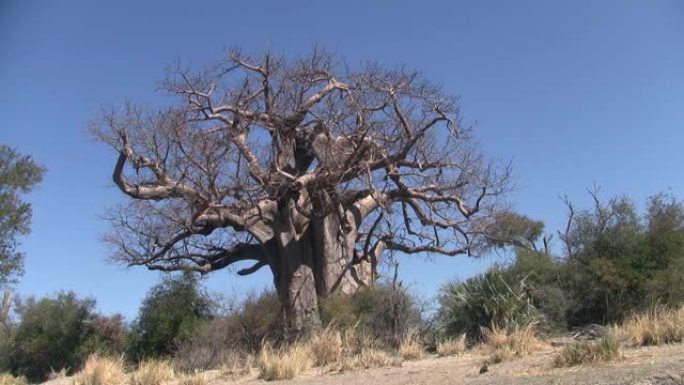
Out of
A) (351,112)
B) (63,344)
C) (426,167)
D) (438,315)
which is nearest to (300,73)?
(351,112)

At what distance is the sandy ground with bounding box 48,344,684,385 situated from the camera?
10.3 metres

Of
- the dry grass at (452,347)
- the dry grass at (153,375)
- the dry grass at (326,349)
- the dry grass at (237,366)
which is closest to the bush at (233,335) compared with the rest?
the dry grass at (237,366)

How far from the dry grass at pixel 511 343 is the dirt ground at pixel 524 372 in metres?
0.27

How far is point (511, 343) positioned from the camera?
50.6 feet

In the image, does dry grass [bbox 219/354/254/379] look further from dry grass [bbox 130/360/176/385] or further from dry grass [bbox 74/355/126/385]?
dry grass [bbox 74/355/126/385]

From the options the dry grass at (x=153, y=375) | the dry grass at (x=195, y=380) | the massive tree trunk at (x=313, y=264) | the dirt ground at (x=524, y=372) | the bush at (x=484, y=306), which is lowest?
the dirt ground at (x=524, y=372)

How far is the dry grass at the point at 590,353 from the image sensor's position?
1218cm

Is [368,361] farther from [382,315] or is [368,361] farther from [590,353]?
[590,353]

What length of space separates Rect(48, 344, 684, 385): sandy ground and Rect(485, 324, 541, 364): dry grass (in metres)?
0.26

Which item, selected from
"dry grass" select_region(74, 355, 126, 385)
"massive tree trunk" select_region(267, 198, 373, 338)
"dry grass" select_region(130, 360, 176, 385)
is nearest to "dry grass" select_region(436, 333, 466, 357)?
"dry grass" select_region(130, 360, 176, 385)

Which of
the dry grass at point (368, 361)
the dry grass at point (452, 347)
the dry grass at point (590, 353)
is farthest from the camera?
the dry grass at point (452, 347)

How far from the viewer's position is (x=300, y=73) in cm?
2398

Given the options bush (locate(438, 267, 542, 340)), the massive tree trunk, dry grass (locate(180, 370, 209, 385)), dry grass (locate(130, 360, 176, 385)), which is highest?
the massive tree trunk

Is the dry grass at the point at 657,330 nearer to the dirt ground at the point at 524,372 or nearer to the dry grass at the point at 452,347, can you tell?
the dirt ground at the point at 524,372
